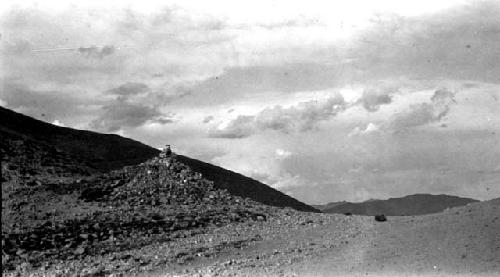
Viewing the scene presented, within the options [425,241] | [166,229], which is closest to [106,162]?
[166,229]

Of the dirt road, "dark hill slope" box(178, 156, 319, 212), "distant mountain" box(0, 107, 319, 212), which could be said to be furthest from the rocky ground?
"dark hill slope" box(178, 156, 319, 212)

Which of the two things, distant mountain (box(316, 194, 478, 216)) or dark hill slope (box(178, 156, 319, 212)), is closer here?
dark hill slope (box(178, 156, 319, 212))

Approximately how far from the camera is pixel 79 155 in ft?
144

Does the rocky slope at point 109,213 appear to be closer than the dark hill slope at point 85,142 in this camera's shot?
Yes

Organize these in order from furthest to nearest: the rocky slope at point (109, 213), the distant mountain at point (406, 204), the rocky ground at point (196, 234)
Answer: the distant mountain at point (406, 204) → the rocky slope at point (109, 213) → the rocky ground at point (196, 234)

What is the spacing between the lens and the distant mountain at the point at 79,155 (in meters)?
30.4

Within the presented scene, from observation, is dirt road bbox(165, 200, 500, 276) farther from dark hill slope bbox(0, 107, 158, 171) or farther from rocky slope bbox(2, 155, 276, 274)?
dark hill slope bbox(0, 107, 158, 171)

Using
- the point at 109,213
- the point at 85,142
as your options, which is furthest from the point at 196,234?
the point at 85,142

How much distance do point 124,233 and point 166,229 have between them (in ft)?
4.78

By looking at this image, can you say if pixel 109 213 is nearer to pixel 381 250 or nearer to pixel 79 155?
pixel 381 250

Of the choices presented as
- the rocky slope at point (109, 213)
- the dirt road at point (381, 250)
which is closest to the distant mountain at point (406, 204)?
the rocky slope at point (109, 213)

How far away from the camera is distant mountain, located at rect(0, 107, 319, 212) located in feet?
99.8

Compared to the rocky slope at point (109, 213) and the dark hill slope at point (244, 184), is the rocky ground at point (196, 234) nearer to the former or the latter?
the rocky slope at point (109, 213)

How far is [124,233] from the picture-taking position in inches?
810
